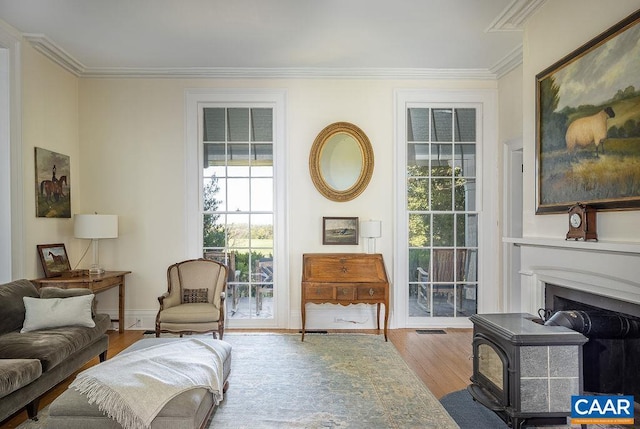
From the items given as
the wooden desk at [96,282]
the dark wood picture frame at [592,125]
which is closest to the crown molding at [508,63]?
the dark wood picture frame at [592,125]

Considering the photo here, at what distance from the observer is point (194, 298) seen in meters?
4.50

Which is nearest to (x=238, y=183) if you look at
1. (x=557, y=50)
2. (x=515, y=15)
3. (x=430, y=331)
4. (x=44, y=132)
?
(x=44, y=132)

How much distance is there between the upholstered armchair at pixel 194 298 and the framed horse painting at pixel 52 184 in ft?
4.58

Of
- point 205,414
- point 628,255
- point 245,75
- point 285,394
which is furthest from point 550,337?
point 245,75

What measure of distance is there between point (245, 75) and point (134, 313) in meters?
3.21

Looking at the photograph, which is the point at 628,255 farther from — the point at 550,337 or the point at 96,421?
the point at 96,421

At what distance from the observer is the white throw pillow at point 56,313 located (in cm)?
322

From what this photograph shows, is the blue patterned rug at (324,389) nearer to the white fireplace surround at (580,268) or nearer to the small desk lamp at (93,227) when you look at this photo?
the white fireplace surround at (580,268)

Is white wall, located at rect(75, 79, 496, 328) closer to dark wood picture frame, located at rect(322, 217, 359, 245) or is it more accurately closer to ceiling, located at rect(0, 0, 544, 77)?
dark wood picture frame, located at rect(322, 217, 359, 245)

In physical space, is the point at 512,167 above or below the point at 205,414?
above

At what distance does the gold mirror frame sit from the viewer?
496cm

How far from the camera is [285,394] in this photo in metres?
3.11

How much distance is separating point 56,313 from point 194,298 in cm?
142

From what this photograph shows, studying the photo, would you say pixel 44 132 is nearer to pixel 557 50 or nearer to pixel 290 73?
pixel 290 73
